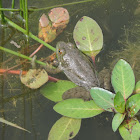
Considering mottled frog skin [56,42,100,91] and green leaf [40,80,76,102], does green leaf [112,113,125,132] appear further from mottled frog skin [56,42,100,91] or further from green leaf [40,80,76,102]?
green leaf [40,80,76,102]

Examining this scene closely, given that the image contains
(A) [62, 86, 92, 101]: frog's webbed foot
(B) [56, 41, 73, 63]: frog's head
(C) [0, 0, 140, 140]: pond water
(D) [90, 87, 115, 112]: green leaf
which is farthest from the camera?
(B) [56, 41, 73, 63]: frog's head

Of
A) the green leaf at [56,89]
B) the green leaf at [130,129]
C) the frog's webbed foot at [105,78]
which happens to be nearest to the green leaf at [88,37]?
the frog's webbed foot at [105,78]

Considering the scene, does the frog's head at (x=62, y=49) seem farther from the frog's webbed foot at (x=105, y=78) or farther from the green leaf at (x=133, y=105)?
the green leaf at (x=133, y=105)

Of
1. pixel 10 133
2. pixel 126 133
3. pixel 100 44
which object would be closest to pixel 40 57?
pixel 100 44

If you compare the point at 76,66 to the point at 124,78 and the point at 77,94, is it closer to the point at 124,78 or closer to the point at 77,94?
the point at 77,94

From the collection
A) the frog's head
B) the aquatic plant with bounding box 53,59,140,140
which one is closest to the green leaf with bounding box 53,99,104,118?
the aquatic plant with bounding box 53,59,140,140

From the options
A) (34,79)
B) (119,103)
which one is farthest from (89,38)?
(119,103)

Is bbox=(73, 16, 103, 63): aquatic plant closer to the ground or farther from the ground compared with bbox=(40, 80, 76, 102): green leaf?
farther from the ground
